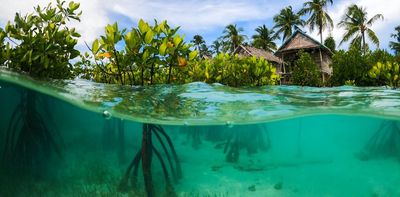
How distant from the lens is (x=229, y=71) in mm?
9242

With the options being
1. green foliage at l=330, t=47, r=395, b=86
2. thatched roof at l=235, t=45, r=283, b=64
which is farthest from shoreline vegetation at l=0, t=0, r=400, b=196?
thatched roof at l=235, t=45, r=283, b=64

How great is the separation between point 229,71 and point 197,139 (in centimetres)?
214

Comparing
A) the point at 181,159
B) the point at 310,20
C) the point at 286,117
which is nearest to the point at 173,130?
the point at 181,159

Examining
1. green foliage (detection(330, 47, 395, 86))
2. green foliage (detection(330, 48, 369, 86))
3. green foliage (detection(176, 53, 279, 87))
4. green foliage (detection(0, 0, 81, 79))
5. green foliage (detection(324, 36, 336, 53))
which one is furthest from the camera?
green foliage (detection(324, 36, 336, 53))

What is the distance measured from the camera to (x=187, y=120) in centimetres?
737

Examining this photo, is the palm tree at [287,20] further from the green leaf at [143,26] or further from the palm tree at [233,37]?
the green leaf at [143,26]

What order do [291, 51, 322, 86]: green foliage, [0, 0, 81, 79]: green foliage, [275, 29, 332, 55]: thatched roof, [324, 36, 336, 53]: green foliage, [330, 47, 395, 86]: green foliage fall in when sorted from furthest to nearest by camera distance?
[324, 36, 336, 53]: green foliage < [275, 29, 332, 55]: thatched roof < [291, 51, 322, 86]: green foliage < [330, 47, 395, 86]: green foliage < [0, 0, 81, 79]: green foliage

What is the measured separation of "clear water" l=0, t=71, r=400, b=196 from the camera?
23.0 ft

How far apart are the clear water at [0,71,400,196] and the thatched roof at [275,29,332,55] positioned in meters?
26.5

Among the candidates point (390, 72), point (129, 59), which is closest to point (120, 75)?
point (129, 59)

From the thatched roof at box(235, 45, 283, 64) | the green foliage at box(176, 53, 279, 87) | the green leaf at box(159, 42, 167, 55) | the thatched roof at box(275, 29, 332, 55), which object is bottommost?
the green foliage at box(176, 53, 279, 87)

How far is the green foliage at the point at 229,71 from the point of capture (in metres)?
8.84

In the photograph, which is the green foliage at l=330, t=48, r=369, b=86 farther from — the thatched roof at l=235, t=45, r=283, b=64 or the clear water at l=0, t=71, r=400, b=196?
the thatched roof at l=235, t=45, r=283, b=64

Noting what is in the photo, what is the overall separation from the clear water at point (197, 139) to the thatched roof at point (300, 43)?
26479mm
